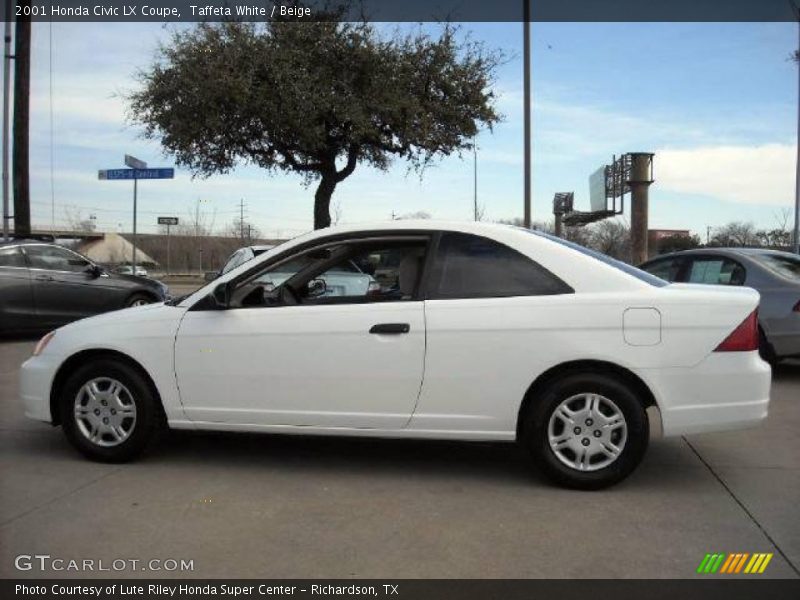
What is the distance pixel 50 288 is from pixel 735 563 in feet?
33.7

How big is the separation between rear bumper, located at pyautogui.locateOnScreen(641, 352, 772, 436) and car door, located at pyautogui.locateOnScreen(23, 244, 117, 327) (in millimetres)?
9414

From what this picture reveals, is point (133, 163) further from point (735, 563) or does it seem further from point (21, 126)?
point (735, 563)

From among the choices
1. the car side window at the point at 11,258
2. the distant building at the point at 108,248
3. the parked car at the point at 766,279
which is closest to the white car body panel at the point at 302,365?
the parked car at the point at 766,279

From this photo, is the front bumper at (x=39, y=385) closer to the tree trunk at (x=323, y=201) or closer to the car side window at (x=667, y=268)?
the car side window at (x=667, y=268)

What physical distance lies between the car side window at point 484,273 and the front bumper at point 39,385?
103 inches

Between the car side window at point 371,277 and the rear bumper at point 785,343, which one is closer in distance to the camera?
the car side window at point 371,277

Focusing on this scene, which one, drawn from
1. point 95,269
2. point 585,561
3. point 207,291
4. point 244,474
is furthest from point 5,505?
point 95,269

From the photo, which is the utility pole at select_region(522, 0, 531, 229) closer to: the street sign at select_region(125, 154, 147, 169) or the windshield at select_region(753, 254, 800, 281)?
the windshield at select_region(753, 254, 800, 281)

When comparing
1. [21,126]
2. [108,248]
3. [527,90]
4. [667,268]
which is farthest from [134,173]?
[108,248]

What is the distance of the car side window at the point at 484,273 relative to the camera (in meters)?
4.49

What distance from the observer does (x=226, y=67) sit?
47.3ft

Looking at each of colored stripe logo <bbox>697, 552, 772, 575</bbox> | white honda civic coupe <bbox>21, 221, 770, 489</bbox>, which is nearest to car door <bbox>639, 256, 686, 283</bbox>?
white honda civic coupe <bbox>21, 221, 770, 489</bbox>
